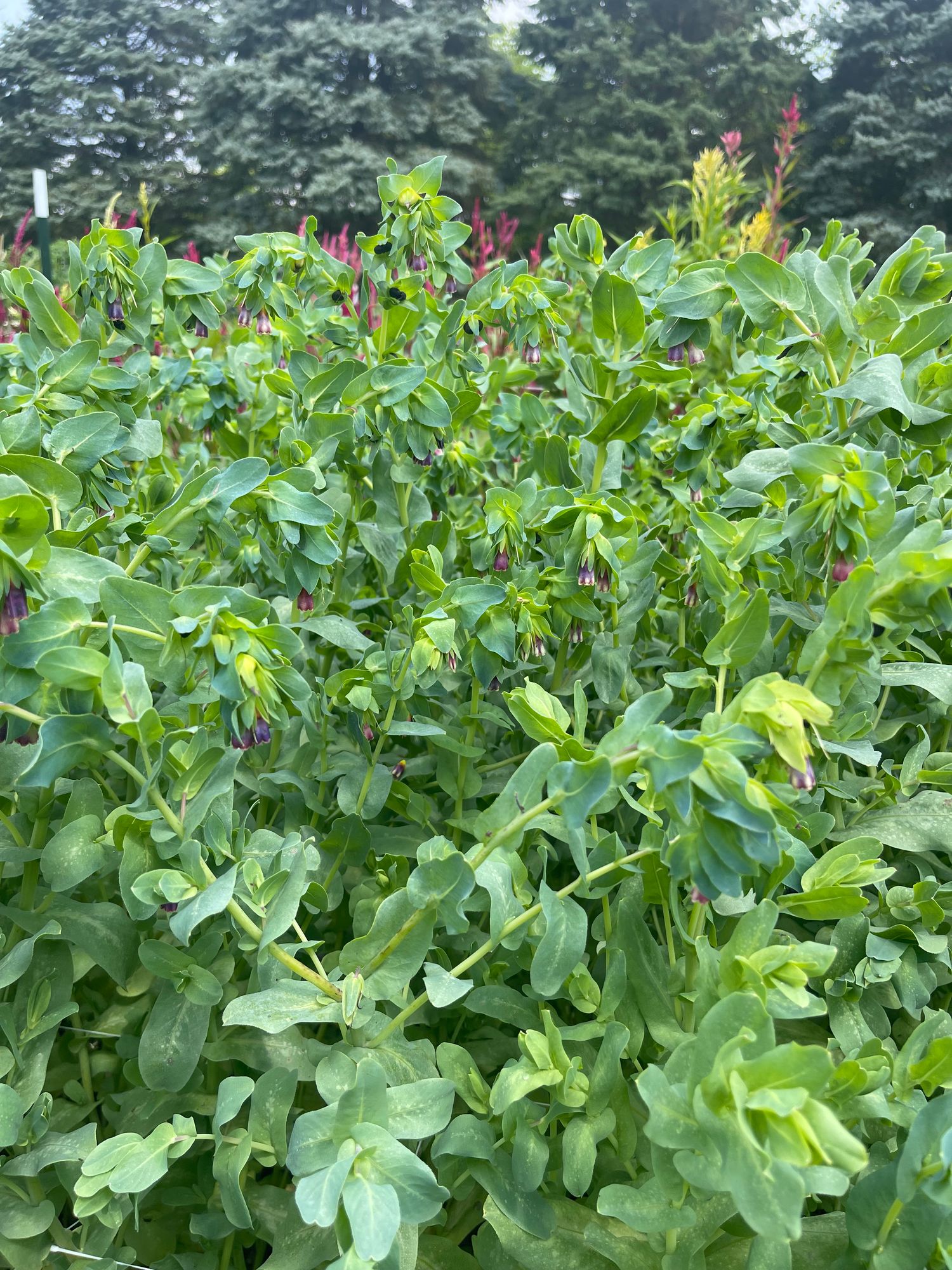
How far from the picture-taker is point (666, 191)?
18438 mm

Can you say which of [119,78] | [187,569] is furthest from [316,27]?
[187,569]

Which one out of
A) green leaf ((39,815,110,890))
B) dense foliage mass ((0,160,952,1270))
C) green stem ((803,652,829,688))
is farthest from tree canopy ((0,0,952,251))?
green stem ((803,652,829,688))

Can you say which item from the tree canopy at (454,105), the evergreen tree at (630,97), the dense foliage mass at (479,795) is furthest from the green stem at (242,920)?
the evergreen tree at (630,97)

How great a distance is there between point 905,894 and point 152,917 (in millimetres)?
827

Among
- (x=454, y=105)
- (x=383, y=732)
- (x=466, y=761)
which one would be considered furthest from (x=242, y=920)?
(x=454, y=105)

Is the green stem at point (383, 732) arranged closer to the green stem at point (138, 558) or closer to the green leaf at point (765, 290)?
the green stem at point (138, 558)

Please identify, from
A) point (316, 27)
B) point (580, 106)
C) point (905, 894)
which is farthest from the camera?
point (580, 106)

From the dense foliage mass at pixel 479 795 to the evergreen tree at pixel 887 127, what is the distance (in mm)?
16994

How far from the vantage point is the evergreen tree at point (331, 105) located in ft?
56.9

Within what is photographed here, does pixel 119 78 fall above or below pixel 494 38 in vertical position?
below

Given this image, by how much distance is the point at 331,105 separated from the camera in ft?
57.5

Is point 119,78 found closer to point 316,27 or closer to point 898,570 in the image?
point 316,27

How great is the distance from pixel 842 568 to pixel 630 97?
70.5 feet

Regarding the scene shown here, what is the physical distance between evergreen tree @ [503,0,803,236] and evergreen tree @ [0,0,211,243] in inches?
259
